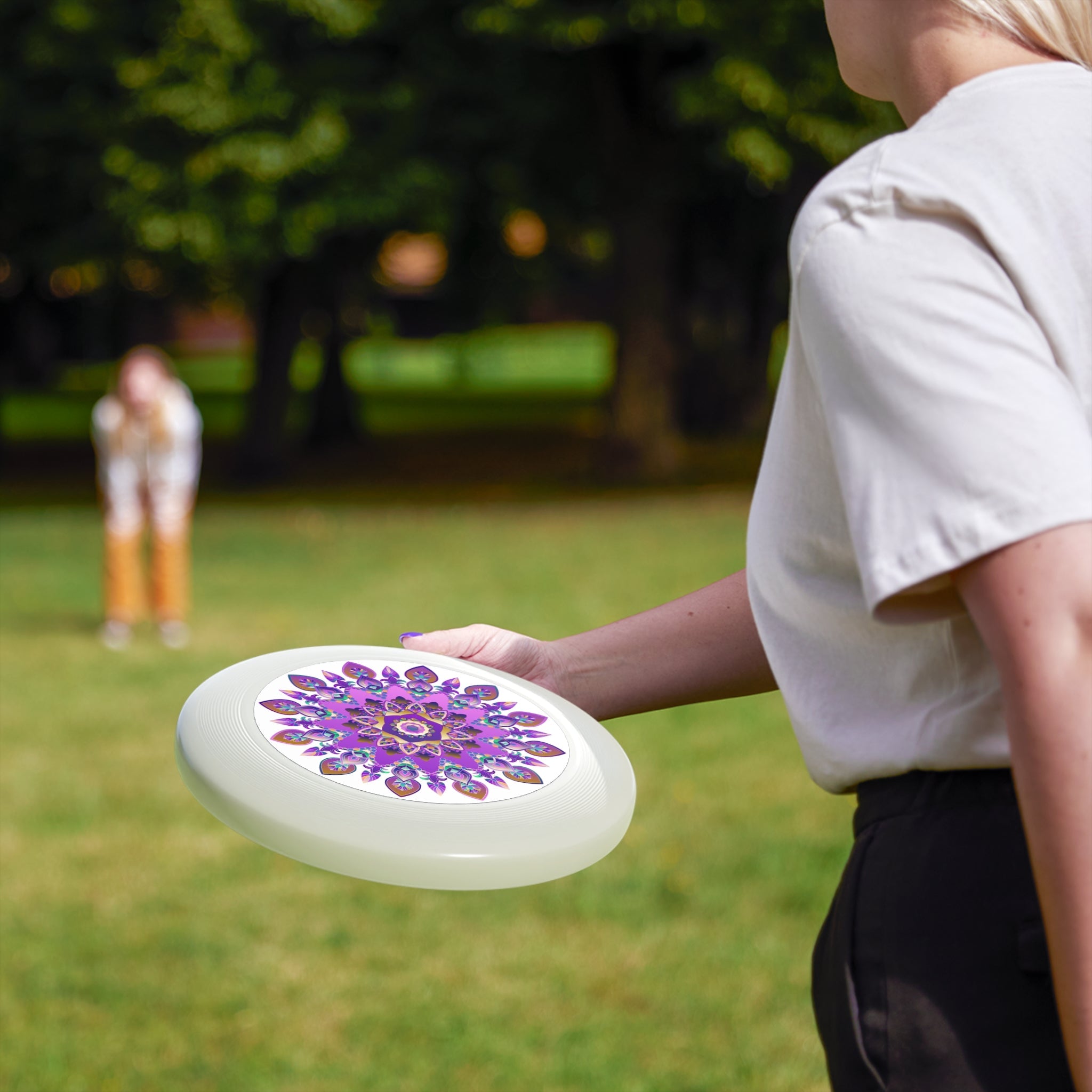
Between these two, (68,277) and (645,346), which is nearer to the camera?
(645,346)

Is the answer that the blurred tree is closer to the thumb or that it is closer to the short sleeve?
the thumb

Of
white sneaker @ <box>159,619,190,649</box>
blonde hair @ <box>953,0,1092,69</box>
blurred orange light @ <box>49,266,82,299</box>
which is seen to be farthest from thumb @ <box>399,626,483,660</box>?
blurred orange light @ <box>49,266,82,299</box>

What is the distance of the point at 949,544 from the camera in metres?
1.00

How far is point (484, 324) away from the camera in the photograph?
25.1 m

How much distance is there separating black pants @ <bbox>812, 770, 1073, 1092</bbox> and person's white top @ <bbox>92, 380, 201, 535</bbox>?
28.2 ft

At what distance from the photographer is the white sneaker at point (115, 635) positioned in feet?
31.2

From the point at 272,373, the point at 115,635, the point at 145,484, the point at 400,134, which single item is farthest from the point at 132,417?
the point at 272,373

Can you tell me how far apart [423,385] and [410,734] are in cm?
5473

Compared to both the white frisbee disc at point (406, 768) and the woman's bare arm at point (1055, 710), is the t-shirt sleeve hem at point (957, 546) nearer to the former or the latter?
the woman's bare arm at point (1055, 710)

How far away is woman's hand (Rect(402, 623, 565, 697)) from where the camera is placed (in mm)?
1776

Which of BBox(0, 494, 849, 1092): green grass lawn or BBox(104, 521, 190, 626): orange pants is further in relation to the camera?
BBox(104, 521, 190, 626): orange pants

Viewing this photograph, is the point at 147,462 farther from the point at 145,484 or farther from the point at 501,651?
the point at 501,651

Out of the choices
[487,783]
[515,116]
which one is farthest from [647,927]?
[515,116]

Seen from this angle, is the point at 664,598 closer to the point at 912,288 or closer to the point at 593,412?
the point at 912,288
